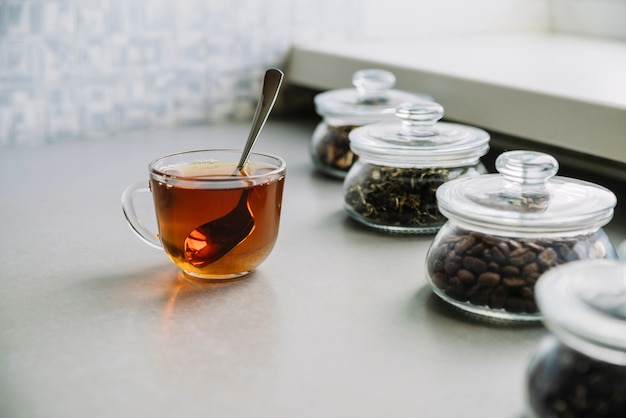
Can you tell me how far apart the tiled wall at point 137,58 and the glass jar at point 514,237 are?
813 millimetres

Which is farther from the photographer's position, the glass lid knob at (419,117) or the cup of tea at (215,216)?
the glass lid knob at (419,117)

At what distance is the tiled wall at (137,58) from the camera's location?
1280mm

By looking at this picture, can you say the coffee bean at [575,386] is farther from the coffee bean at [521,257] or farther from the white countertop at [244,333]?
the coffee bean at [521,257]

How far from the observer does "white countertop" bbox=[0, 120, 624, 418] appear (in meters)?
0.54

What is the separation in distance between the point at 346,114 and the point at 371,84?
6 centimetres

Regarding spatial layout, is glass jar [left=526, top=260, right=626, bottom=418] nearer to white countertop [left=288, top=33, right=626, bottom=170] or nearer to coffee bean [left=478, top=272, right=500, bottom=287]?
coffee bean [left=478, top=272, right=500, bottom=287]

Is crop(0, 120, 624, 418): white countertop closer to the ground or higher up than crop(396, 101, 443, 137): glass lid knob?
closer to the ground

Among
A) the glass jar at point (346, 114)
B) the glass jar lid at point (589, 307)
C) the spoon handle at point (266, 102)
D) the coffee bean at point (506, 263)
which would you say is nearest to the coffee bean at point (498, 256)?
the coffee bean at point (506, 263)

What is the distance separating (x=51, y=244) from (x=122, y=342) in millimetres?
263

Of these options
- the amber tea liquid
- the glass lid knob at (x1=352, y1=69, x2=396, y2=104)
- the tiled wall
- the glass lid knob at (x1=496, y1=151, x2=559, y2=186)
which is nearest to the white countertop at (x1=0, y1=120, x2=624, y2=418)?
the amber tea liquid

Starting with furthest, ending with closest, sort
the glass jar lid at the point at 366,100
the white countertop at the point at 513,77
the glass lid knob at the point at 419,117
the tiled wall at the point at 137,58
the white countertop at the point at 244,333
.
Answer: the tiled wall at the point at 137,58
the glass jar lid at the point at 366,100
the white countertop at the point at 513,77
the glass lid knob at the point at 419,117
the white countertop at the point at 244,333

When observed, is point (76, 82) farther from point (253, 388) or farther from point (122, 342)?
point (253, 388)

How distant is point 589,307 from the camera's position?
1.52 ft

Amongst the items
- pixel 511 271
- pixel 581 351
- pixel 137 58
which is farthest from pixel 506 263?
pixel 137 58
